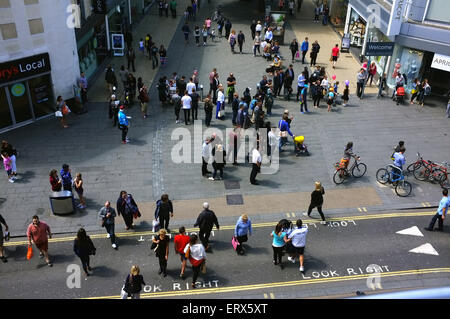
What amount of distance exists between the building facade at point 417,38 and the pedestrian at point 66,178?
17.8 m

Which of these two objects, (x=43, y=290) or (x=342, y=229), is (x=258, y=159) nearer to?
(x=342, y=229)

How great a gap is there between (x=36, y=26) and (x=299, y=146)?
13.4m

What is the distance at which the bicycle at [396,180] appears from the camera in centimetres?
1731

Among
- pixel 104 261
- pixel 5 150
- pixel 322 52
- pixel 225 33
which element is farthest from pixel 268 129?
pixel 225 33

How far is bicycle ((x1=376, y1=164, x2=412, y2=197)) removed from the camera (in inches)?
682

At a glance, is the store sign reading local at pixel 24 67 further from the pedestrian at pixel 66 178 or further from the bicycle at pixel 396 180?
the bicycle at pixel 396 180

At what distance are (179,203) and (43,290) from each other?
5702 millimetres

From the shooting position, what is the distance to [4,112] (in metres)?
21.2

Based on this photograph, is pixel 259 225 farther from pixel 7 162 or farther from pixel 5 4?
pixel 5 4

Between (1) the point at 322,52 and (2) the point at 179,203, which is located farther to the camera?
(1) the point at 322,52

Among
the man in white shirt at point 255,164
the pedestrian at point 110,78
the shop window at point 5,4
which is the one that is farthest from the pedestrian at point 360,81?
the shop window at point 5,4

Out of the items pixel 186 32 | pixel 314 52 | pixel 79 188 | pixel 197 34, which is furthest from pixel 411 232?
pixel 186 32

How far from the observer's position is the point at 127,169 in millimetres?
18734

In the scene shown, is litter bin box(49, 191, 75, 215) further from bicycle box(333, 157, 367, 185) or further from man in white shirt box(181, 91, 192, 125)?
bicycle box(333, 157, 367, 185)
